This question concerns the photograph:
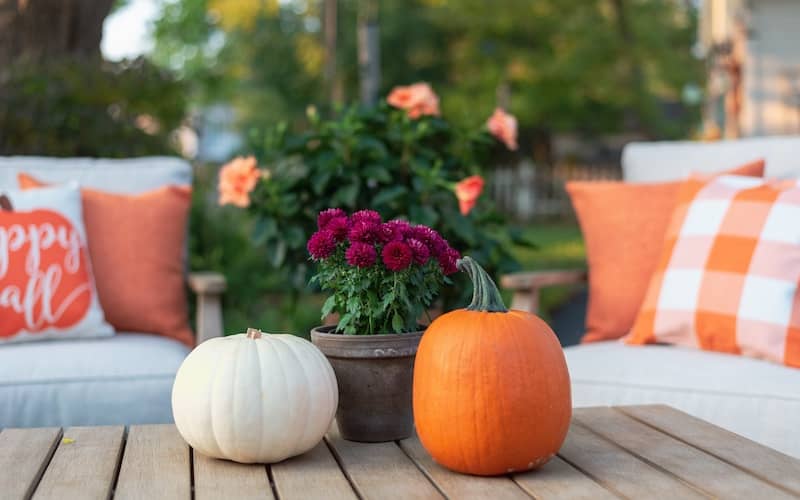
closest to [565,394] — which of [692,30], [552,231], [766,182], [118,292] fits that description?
[766,182]

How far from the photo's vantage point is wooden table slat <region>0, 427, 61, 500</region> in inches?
58.5

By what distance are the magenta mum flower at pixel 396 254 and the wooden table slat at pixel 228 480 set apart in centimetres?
38

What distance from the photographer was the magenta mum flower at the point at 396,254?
5.38 feet

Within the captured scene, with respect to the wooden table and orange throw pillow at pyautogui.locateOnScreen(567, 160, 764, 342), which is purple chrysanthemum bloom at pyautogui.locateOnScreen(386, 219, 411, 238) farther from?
orange throw pillow at pyautogui.locateOnScreen(567, 160, 764, 342)

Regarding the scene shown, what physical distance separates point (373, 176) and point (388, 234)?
1643mm

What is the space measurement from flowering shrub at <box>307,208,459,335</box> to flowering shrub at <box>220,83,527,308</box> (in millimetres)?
1512

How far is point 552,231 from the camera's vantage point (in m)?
15.9

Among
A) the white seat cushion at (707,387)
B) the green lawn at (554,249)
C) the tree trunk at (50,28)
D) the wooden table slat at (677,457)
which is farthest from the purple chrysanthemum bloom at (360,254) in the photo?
the green lawn at (554,249)

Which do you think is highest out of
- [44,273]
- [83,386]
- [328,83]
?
[328,83]

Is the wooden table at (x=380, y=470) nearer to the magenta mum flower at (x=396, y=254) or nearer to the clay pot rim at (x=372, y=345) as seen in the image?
the clay pot rim at (x=372, y=345)

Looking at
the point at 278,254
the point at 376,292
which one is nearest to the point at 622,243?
the point at 278,254

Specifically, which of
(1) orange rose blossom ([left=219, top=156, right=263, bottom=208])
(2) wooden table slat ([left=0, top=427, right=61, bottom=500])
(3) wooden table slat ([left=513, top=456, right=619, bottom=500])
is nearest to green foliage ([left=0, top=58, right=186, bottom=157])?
(1) orange rose blossom ([left=219, top=156, right=263, bottom=208])

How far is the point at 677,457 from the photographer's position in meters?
1.63

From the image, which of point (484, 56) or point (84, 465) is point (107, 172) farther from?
point (484, 56)
